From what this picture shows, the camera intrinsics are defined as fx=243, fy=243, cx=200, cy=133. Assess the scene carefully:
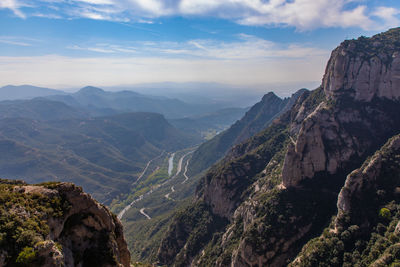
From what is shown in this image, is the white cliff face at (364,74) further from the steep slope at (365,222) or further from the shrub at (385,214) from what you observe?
the shrub at (385,214)

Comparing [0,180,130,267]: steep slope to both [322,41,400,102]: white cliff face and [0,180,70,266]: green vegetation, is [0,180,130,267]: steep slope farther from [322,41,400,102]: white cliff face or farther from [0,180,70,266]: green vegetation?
[322,41,400,102]: white cliff face

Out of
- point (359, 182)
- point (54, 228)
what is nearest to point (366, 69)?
point (359, 182)

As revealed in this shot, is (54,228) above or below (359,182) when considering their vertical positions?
above

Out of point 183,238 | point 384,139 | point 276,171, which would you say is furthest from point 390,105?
point 183,238

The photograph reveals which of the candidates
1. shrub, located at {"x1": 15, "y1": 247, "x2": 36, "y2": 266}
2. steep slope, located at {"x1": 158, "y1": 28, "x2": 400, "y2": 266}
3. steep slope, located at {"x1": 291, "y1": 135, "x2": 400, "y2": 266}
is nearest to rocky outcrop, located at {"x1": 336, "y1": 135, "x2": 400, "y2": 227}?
steep slope, located at {"x1": 291, "y1": 135, "x2": 400, "y2": 266}

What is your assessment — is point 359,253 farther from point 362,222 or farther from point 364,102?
point 364,102

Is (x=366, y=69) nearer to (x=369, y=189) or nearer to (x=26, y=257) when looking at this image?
(x=369, y=189)

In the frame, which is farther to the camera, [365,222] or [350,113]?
[350,113]
